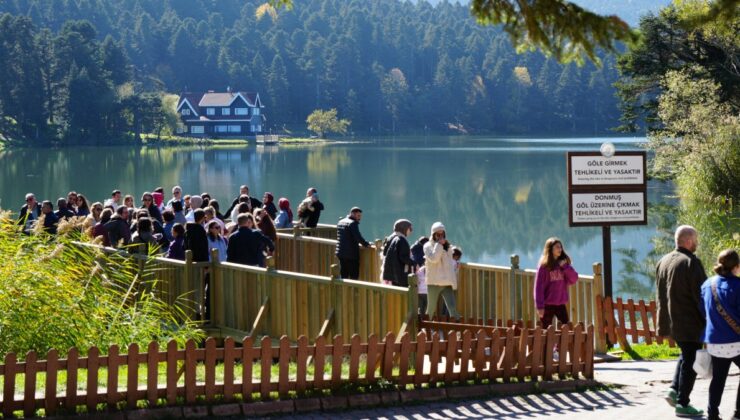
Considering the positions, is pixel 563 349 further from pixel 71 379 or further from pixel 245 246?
pixel 245 246

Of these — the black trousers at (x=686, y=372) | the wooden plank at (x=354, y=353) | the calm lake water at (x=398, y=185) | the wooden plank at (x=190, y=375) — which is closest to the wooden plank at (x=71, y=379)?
the wooden plank at (x=190, y=375)

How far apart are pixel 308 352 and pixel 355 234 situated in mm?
6246

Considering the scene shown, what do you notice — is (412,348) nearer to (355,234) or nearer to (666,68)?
(355,234)

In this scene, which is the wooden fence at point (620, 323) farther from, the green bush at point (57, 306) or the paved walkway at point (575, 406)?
the green bush at point (57, 306)

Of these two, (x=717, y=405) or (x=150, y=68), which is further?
(x=150, y=68)

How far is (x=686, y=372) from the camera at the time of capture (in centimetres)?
826

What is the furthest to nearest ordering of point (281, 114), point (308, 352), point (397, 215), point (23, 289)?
point (281, 114) < point (397, 215) < point (23, 289) < point (308, 352)

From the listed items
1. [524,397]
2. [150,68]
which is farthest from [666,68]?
[150,68]

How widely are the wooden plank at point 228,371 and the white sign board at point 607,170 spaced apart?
573cm

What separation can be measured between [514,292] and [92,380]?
6.01m

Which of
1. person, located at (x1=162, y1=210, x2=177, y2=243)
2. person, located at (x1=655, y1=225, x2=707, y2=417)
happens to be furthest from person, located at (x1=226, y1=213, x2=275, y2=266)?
person, located at (x1=655, y1=225, x2=707, y2=417)

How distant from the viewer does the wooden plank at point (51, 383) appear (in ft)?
25.1

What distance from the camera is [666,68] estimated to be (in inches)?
1961

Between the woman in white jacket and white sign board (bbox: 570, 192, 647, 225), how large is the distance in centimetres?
154
